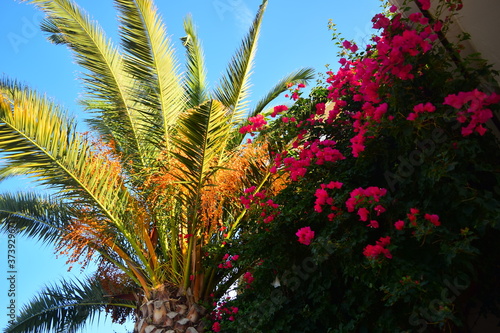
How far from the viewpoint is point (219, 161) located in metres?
6.70

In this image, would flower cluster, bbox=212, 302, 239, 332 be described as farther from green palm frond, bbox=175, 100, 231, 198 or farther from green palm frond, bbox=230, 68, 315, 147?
green palm frond, bbox=230, 68, 315, 147

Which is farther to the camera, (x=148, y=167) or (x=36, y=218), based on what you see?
(x=36, y=218)

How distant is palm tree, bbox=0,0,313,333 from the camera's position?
17.9 ft

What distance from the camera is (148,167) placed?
21.4 feet

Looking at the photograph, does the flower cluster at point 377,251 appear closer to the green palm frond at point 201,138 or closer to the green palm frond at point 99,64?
the green palm frond at point 201,138

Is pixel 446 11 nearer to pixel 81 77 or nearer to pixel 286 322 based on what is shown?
pixel 286 322

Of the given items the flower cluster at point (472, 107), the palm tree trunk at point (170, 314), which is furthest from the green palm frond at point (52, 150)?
the flower cluster at point (472, 107)

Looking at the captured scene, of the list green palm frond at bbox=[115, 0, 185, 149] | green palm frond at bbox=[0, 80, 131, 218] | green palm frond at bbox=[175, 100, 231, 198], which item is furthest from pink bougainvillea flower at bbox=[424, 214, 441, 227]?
green palm frond at bbox=[115, 0, 185, 149]

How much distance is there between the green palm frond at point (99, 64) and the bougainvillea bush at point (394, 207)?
2.85 m

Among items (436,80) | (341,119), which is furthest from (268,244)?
(436,80)

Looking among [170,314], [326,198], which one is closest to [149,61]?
[170,314]

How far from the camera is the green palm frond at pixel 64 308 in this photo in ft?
27.4

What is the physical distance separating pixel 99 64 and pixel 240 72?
2.17 m

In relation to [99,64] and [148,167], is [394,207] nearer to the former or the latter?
[148,167]
